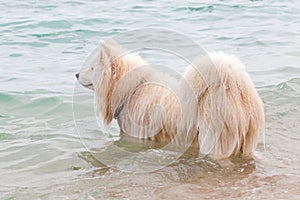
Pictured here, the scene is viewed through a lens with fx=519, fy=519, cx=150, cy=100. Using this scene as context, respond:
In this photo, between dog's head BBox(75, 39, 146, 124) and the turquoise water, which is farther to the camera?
dog's head BBox(75, 39, 146, 124)

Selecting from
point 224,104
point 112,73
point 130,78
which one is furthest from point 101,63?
point 224,104

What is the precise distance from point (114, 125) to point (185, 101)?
1902 mm

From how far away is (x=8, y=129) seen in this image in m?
6.53

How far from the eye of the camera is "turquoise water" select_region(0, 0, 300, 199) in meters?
4.60

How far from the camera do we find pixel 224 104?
4797mm

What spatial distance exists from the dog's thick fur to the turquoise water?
0.85 ft

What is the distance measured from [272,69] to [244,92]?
4570 millimetres

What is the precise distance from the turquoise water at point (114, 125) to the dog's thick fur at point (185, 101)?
26 centimetres

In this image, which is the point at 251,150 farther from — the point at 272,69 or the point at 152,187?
the point at 272,69

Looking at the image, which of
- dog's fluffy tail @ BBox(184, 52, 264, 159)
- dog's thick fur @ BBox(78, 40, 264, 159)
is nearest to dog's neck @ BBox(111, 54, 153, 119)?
dog's thick fur @ BBox(78, 40, 264, 159)

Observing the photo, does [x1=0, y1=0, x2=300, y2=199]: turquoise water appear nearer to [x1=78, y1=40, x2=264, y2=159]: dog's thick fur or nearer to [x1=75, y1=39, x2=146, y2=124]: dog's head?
[x1=78, y1=40, x2=264, y2=159]: dog's thick fur

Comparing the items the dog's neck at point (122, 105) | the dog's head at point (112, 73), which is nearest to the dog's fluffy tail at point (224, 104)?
the dog's neck at point (122, 105)

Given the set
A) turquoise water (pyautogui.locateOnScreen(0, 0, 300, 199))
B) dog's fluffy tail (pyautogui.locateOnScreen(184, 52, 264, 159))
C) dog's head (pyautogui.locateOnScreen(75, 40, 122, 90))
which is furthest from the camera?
dog's head (pyautogui.locateOnScreen(75, 40, 122, 90))

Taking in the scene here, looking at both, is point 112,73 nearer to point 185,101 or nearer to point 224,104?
point 185,101
